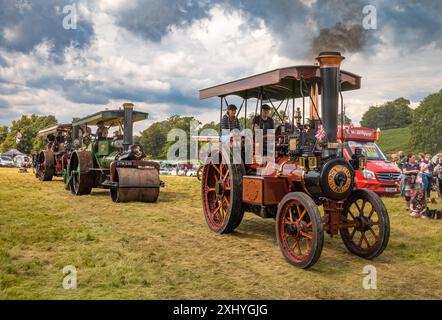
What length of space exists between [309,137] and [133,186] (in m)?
5.26

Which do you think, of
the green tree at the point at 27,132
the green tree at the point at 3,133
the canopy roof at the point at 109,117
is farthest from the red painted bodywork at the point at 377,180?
the green tree at the point at 3,133

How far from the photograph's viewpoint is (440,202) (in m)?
10.9

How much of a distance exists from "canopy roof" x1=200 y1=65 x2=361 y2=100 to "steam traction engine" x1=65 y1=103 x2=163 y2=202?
3254 millimetres

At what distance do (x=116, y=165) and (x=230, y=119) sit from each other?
4.06m

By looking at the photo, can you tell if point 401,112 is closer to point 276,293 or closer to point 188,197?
point 188,197

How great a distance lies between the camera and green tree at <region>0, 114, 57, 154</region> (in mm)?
67062

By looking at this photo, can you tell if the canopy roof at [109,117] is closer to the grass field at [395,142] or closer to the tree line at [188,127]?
the tree line at [188,127]

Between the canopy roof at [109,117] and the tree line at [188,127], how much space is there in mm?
31940

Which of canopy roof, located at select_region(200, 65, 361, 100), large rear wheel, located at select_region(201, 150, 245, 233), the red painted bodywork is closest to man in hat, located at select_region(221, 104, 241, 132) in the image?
canopy roof, located at select_region(200, 65, 361, 100)

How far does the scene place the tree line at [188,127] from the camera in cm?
5781

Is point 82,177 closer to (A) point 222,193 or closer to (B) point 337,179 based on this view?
(A) point 222,193

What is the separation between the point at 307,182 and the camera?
196 inches

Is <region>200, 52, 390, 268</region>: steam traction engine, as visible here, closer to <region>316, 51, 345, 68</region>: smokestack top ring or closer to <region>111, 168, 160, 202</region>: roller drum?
<region>316, 51, 345, 68</region>: smokestack top ring

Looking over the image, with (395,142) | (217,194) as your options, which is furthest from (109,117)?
(395,142)
